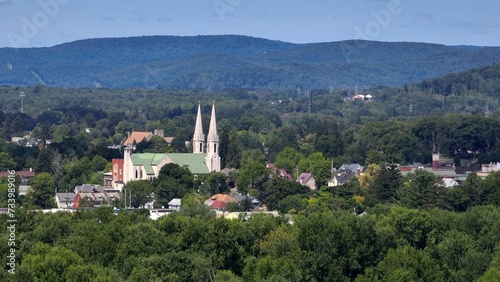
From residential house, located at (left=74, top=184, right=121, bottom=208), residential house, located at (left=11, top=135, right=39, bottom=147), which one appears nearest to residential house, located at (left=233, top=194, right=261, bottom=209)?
residential house, located at (left=74, top=184, right=121, bottom=208)

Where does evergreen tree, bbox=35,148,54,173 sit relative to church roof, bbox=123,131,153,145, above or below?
below

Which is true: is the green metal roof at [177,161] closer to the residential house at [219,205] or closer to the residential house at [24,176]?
the residential house at [24,176]

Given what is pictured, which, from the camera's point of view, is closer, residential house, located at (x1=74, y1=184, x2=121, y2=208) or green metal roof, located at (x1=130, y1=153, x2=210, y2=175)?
residential house, located at (x1=74, y1=184, x2=121, y2=208)

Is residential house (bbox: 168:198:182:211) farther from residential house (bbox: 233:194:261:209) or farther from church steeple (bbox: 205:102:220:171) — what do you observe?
church steeple (bbox: 205:102:220:171)

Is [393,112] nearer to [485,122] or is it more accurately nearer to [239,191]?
[485,122]

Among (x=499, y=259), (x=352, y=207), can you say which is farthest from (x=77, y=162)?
(x=499, y=259)

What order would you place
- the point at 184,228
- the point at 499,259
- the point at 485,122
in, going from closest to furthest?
the point at 499,259 < the point at 184,228 < the point at 485,122

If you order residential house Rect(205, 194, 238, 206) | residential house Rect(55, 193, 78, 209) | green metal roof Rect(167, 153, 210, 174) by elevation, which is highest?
green metal roof Rect(167, 153, 210, 174)
